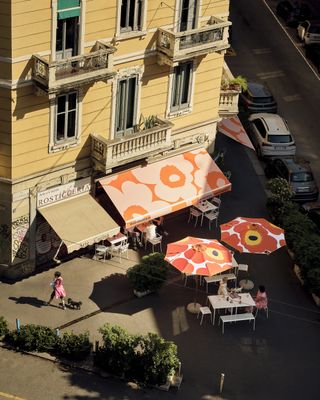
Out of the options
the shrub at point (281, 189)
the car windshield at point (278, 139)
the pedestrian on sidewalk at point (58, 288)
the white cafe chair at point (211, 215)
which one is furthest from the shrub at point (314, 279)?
the car windshield at point (278, 139)

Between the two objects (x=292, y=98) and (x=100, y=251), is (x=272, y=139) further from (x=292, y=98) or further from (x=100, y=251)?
(x=100, y=251)

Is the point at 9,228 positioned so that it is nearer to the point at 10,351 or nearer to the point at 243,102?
the point at 10,351

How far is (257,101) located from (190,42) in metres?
16.7

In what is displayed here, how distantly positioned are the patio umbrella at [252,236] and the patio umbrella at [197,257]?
0.78m

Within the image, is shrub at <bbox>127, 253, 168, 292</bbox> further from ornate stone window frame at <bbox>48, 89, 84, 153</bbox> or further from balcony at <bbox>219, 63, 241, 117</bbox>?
balcony at <bbox>219, 63, 241, 117</bbox>

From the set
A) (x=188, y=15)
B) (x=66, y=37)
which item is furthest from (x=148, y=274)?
(x=188, y=15)

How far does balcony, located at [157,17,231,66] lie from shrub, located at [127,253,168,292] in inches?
358

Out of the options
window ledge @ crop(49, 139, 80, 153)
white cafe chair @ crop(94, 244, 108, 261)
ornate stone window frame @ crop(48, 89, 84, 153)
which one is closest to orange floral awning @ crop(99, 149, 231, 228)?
white cafe chair @ crop(94, 244, 108, 261)

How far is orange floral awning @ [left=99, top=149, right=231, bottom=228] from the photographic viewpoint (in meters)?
47.3

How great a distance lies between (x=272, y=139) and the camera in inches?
2292

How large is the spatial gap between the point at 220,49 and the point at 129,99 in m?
5.22

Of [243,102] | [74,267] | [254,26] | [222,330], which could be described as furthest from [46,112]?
[254,26]

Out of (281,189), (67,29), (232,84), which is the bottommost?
(281,189)

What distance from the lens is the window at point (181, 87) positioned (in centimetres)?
4828
